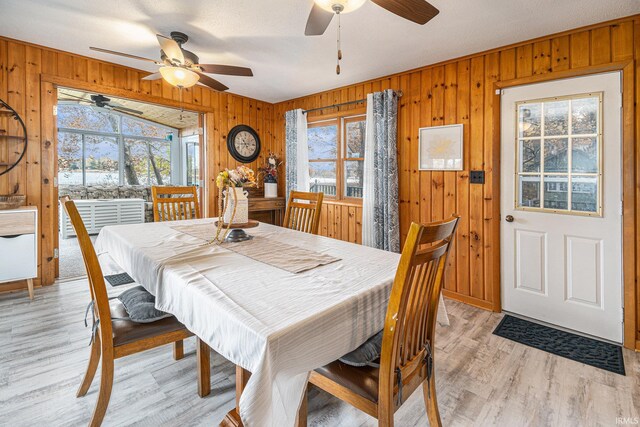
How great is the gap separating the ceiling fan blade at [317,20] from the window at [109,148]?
706cm

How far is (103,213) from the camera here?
6.26 m

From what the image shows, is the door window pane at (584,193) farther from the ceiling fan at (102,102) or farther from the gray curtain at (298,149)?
the ceiling fan at (102,102)

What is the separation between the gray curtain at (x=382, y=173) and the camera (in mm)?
3578

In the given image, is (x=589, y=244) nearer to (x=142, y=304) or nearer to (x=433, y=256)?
(x=433, y=256)

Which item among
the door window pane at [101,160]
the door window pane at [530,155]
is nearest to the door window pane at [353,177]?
the door window pane at [530,155]

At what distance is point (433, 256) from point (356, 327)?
385mm

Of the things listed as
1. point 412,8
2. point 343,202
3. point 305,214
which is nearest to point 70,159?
point 343,202

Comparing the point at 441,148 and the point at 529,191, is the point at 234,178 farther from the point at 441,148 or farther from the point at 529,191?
the point at 529,191

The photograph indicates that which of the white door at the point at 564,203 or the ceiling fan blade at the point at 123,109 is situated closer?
the white door at the point at 564,203

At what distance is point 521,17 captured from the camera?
2.38 meters

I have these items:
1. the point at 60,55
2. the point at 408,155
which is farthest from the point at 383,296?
the point at 60,55

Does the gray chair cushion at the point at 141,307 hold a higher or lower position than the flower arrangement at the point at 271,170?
lower

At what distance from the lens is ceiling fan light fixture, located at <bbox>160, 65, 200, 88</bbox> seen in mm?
2613

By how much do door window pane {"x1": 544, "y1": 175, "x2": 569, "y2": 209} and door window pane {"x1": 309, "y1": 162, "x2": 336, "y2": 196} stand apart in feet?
8.19
